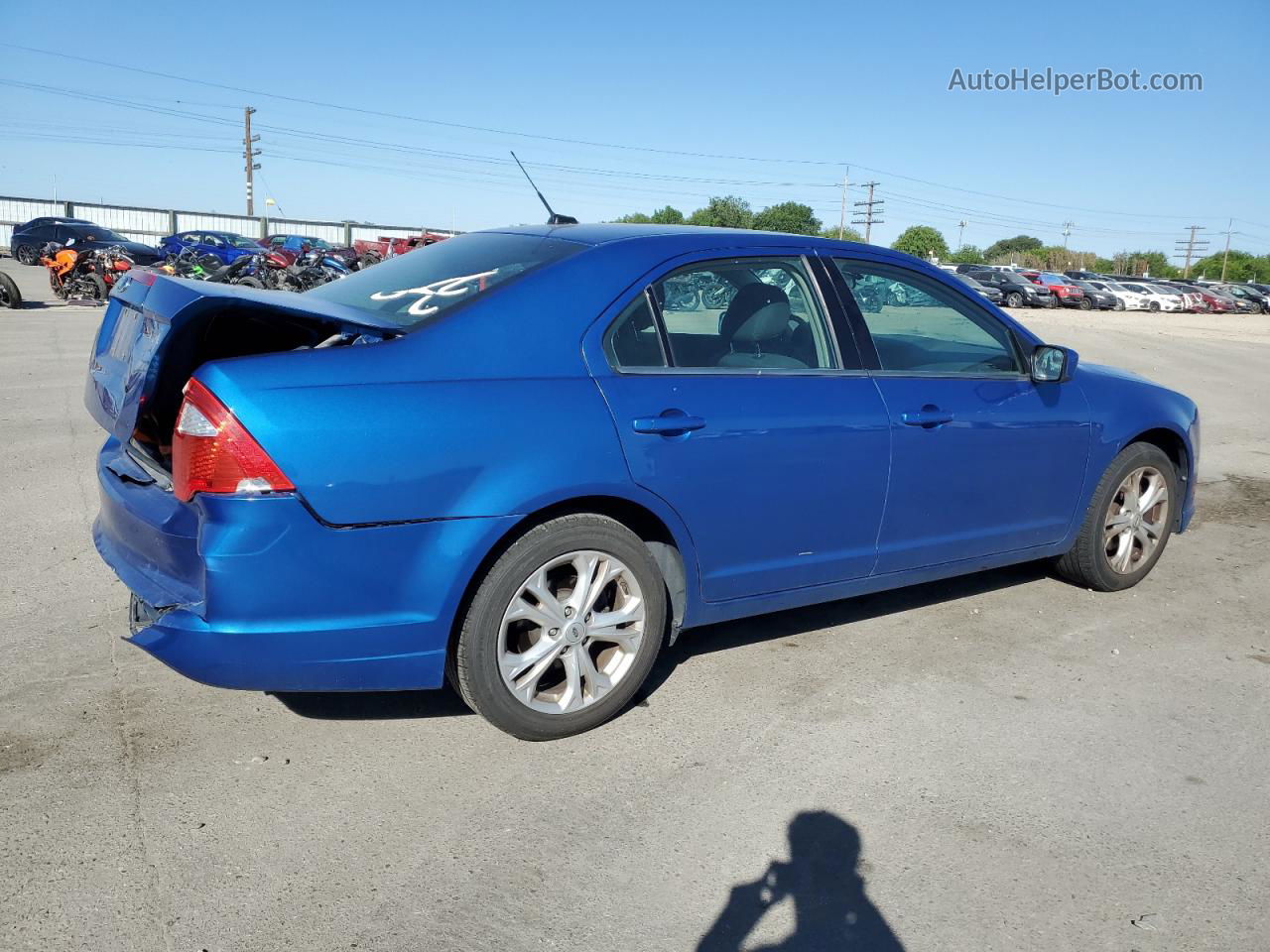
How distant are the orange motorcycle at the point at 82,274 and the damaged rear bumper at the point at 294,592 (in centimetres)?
1950

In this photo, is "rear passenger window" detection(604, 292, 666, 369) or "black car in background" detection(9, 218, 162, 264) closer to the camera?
"rear passenger window" detection(604, 292, 666, 369)

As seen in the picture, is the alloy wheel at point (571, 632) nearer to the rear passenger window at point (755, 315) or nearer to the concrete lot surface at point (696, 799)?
the concrete lot surface at point (696, 799)

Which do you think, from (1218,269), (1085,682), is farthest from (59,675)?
(1218,269)

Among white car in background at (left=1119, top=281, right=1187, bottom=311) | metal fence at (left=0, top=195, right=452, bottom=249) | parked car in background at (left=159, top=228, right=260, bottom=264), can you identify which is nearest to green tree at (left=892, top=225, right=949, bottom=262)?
white car in background at (left=1119, top=281, right=1187, bottom=311)

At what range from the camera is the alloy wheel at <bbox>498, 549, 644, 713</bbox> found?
3311mm

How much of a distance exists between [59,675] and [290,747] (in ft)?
3.36

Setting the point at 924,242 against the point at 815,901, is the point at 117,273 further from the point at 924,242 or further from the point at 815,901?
the point at 924,242

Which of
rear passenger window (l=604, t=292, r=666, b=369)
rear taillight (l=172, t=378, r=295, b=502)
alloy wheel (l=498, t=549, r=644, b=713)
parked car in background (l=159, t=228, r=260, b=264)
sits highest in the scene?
parked car in background (l=159, t=228, r=260, b=264)

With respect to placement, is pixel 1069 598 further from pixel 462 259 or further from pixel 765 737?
pixel 462 259

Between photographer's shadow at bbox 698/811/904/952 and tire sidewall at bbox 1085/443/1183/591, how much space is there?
2607 mm

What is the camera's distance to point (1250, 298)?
189 ft

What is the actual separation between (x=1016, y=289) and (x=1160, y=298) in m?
10.6

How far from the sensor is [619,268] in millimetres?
3602

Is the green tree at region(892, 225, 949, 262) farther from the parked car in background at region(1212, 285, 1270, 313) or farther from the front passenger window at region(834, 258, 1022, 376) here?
the front passenger window at region(834, 258, 1022, 376)
